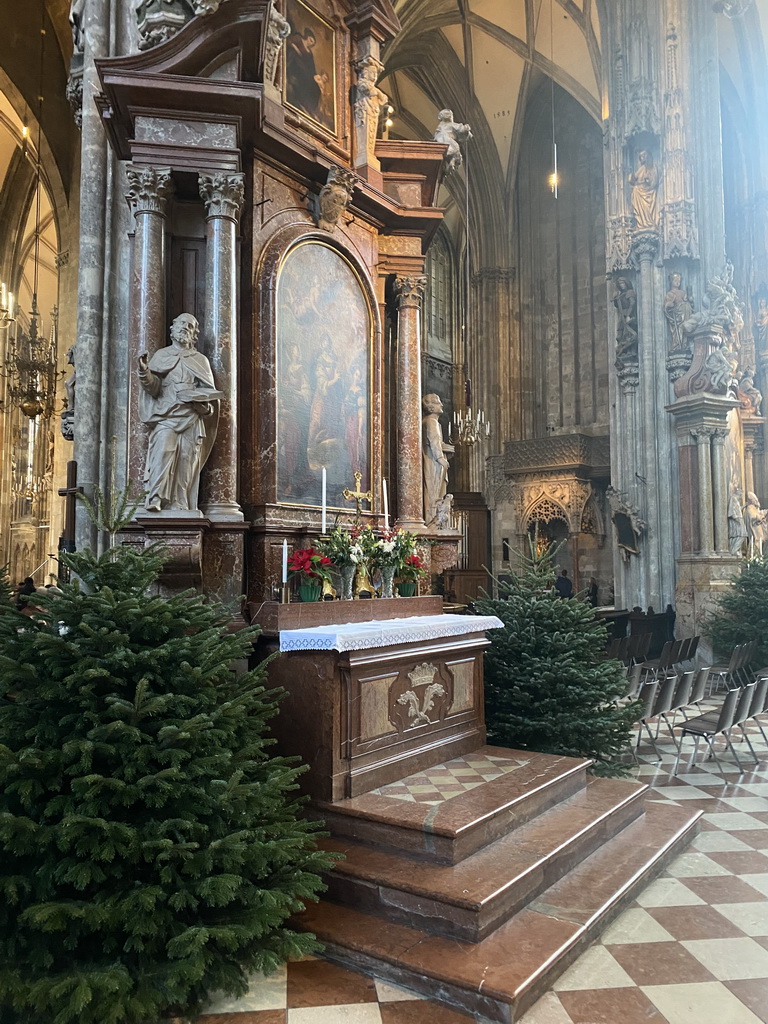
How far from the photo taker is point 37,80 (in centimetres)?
1455

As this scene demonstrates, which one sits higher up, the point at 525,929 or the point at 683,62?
the point at 683,62

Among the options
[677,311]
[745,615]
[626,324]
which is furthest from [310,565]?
[626,324]

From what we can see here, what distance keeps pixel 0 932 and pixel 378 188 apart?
650cm

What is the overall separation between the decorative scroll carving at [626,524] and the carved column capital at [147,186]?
11012 millimetres

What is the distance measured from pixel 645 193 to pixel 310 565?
12.6 m

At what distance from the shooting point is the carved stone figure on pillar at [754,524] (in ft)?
50.1

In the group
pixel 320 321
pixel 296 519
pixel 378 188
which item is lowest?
pixel 296 519

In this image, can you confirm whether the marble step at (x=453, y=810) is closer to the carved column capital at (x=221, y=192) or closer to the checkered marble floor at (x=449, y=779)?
the checkered marble floor at (x=449, y=779)

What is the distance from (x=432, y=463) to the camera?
7512 mm

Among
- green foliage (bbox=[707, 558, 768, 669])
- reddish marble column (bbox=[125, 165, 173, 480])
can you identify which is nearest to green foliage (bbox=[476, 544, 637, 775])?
reddish marble column (bbox=[125, 165, 173, 480])

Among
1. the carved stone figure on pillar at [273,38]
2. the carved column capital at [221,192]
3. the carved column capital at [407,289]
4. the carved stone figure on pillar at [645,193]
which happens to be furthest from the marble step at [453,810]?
the carved stone figure on pillar at [645,193]

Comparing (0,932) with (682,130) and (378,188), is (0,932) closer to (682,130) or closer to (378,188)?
(378,188)

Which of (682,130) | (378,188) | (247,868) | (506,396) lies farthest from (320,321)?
(506,396)

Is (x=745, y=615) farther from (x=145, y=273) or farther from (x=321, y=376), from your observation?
(x=145, y=273)
